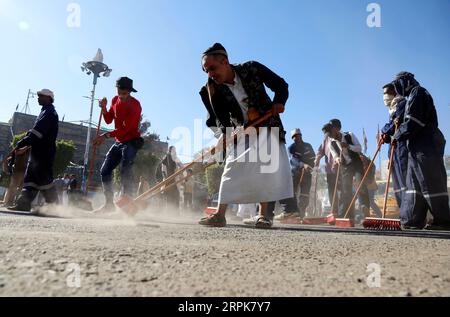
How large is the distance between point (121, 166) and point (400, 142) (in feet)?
13.3

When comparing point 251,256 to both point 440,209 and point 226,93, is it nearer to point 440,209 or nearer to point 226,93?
point 226,93

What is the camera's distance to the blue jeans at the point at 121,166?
495 centimetres

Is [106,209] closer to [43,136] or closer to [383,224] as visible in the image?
[43,136]

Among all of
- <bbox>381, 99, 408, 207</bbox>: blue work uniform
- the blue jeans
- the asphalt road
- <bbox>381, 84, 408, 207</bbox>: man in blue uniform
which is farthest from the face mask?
the asphalt road

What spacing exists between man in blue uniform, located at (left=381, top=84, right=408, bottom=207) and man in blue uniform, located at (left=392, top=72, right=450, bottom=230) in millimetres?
196

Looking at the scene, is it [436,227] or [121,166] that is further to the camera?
[121,166]

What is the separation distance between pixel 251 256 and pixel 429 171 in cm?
358

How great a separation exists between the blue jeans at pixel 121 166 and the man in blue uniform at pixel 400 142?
12.7 feet

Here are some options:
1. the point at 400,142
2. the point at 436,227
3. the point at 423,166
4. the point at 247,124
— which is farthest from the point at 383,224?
the point at 247,124

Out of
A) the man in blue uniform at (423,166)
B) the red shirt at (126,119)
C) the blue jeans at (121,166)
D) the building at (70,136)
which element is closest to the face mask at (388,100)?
the man in blue uniform at (423,166)

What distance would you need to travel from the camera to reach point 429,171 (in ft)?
13.3

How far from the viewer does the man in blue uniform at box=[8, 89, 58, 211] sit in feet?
16.4

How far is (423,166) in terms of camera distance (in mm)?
4094
